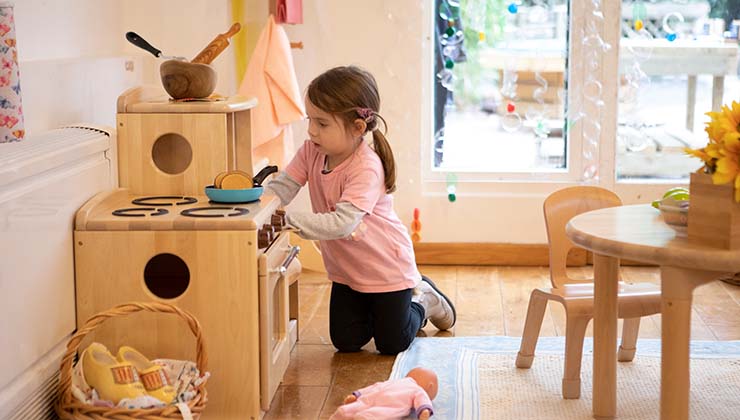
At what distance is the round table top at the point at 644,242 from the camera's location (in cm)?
191

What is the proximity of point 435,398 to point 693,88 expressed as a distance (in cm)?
212

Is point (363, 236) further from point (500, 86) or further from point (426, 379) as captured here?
point (500, 86)

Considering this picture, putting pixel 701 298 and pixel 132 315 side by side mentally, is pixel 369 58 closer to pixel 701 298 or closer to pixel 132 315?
pixel 701 298

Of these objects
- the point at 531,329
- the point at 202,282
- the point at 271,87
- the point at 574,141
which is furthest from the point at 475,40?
the point at 202,282

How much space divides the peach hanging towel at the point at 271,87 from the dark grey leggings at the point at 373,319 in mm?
871

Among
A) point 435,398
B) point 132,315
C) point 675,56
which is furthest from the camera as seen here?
point 675,56

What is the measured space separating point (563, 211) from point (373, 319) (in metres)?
0.63

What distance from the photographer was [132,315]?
2.25m

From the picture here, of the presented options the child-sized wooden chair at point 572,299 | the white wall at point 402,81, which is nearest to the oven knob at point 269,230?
the child-sized wooden chair at point 572,299

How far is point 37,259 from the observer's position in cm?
203

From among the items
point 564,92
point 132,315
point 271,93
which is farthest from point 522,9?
point 132,315

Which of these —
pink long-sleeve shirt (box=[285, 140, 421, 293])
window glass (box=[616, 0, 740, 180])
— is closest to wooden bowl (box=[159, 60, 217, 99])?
pink long-sleeve shirt (box=[285, 140, 421, 293])

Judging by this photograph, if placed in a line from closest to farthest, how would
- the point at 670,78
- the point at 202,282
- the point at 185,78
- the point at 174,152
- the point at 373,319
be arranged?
the point at 202,282 → the point at 185,78 → the point at 174,152 → the point at 373,319 → the point at 670,78

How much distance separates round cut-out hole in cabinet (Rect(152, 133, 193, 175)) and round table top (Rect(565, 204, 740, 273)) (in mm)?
1050
